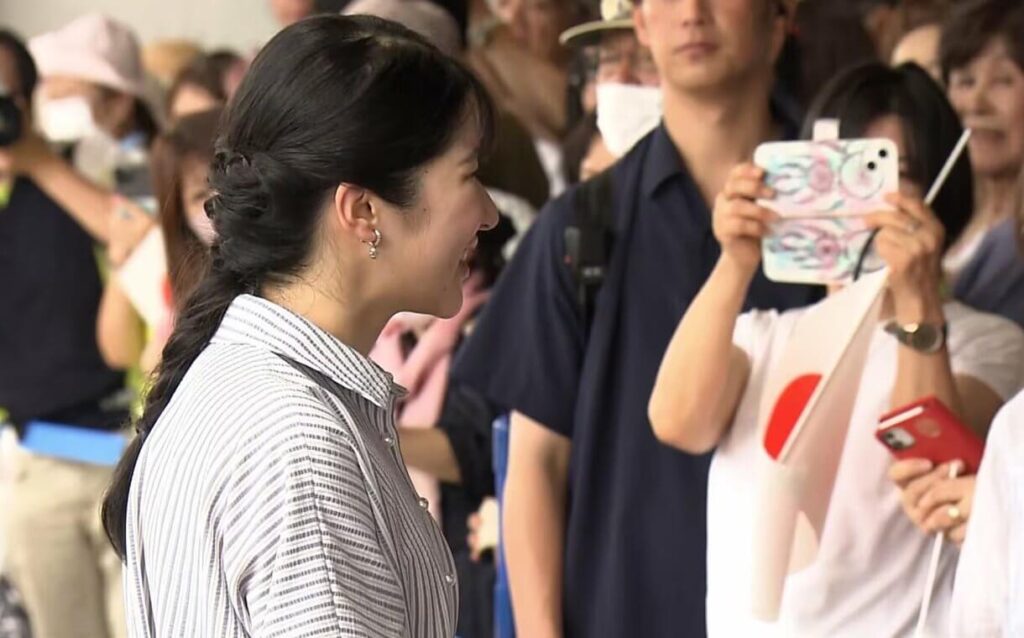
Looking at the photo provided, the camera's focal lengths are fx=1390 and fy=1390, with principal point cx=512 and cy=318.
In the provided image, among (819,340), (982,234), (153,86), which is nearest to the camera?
(819,340)

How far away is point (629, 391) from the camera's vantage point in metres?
1.72

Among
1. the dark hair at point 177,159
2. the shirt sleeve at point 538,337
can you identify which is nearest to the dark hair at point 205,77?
the dark hair at point 177,159

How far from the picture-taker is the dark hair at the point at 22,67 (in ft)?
10.2

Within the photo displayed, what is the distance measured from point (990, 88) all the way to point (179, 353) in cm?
143

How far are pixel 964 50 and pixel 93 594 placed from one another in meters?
2.07

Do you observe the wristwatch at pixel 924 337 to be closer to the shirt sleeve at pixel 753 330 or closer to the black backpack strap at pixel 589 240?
the shirt sleeve at pixel 753 330

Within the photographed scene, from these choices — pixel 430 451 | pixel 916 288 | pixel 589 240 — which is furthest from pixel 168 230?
pixel 916 288

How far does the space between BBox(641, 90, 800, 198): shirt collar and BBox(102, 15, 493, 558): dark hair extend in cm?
64

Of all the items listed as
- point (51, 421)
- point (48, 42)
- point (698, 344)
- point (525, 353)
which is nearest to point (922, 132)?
point (698, 344)

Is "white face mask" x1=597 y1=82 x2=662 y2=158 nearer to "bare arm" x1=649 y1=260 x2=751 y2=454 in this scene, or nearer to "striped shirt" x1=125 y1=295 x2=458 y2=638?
"bare arm" x1=649 y1=260 x2=751 y2=454

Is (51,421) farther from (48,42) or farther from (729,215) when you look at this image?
(729,215)

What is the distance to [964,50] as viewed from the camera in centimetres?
210

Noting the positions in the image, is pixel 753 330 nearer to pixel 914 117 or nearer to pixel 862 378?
pixel 862 378

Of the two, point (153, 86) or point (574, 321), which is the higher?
point (574, 321)
